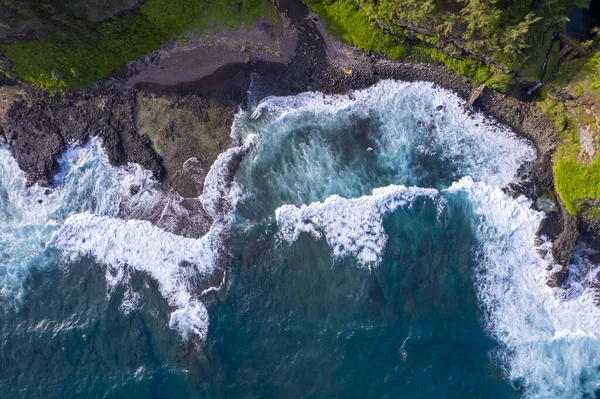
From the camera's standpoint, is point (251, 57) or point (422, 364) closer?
point (422, 364)

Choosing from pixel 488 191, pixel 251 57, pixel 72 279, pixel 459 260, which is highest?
pixel 251 57

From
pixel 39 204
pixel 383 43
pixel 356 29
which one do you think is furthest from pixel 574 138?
pixel 39 204

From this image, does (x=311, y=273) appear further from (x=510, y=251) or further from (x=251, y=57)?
(x=251, y=57)

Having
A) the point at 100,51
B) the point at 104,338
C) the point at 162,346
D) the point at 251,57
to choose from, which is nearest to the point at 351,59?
the point at 251,57

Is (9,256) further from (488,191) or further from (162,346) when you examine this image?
(488,191)

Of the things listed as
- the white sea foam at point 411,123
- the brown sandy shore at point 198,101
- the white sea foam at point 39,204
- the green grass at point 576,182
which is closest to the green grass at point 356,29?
the brown sandy shore at point 198,101

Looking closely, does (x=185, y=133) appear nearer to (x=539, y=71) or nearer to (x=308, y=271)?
(x=308, y=271)

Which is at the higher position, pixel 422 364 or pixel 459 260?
pixel 459 260
